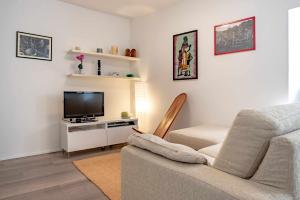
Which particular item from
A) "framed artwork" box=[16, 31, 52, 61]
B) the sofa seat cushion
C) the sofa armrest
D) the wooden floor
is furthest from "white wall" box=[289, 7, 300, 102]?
"framed artwork" box=[16, 31, 52, 61]

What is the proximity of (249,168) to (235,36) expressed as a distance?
2.43 metres

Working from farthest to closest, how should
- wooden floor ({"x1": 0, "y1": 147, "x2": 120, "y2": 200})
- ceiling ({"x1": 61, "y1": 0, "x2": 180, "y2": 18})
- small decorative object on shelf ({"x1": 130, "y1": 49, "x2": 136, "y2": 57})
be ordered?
small decorative object on shelf ({"x1": 130, "y1": 49, "x2": 136, "y2": 57})
ceiling ({"x1": 61, "y1": 0, "x2": 180, "y2": 18})
wooden floor ({"x1": 0, "y1": 147, "x2": 120, "y2": 200})

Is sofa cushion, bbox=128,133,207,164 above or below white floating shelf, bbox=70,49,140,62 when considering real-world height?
below

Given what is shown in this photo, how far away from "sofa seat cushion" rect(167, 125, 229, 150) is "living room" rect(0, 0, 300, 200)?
0.01 meters

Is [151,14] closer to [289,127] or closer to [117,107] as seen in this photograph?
[117,107]

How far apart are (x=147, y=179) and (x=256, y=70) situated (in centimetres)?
221

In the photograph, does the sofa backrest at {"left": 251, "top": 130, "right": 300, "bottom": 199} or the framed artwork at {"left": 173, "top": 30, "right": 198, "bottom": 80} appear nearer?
the sofa backrest at {"left": 251, "top": 130, "right": 300, "bottom": 199}

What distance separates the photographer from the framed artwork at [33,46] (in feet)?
10.8

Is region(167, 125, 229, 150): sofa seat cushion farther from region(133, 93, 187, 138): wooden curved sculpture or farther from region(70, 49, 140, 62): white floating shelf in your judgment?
region(70, 49, 140, 62): white floating shelf

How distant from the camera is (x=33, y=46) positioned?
3395 millimetres

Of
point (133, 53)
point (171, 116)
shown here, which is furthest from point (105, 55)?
point (171, 116)

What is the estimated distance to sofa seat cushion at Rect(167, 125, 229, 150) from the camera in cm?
238

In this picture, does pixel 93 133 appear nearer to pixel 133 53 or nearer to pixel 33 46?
pixel 33 46

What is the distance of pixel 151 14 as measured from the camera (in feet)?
13.9
